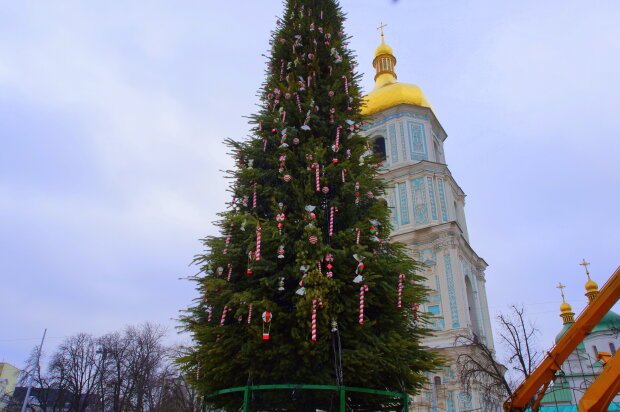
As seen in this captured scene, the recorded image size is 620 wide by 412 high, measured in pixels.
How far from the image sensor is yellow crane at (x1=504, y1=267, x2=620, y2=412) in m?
6.82

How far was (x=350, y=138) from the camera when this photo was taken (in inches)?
325

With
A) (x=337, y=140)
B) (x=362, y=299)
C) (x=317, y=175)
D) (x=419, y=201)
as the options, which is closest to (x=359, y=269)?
(x=362, y=299)

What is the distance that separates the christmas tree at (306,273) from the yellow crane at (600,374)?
92.9 inches

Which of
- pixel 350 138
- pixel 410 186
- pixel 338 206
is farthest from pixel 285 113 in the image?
pixel 410 186

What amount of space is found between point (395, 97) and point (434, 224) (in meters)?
9.62

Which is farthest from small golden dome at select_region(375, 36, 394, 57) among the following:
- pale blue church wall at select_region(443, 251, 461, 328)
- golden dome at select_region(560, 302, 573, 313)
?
golden dome at select_region(560, 302, 573, 313)

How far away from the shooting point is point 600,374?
23.1 feet

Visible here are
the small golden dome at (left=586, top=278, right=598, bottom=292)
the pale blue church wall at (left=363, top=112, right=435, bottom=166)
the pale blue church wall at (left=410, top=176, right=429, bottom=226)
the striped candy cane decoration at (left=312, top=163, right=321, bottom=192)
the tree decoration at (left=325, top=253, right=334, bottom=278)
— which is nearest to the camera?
the tree decoration at (left=325, top=253, right=334, bottom=278)

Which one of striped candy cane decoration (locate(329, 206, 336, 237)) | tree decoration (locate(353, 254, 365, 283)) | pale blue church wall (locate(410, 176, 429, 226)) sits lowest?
tree decoration (locate(353, 254, 365, 283))

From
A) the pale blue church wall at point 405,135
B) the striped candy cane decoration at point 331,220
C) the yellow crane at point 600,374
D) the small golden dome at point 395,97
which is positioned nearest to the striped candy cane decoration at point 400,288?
the striped candy cane decoration at point 331,220

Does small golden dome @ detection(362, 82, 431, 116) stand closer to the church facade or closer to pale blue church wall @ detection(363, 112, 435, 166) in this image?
the church facade

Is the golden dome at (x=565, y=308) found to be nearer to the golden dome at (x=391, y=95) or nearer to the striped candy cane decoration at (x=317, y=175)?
the golden dome at (x=391, y=95)

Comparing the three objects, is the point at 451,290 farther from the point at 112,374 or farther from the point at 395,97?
the point at 112,374

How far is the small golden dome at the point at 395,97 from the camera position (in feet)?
102
